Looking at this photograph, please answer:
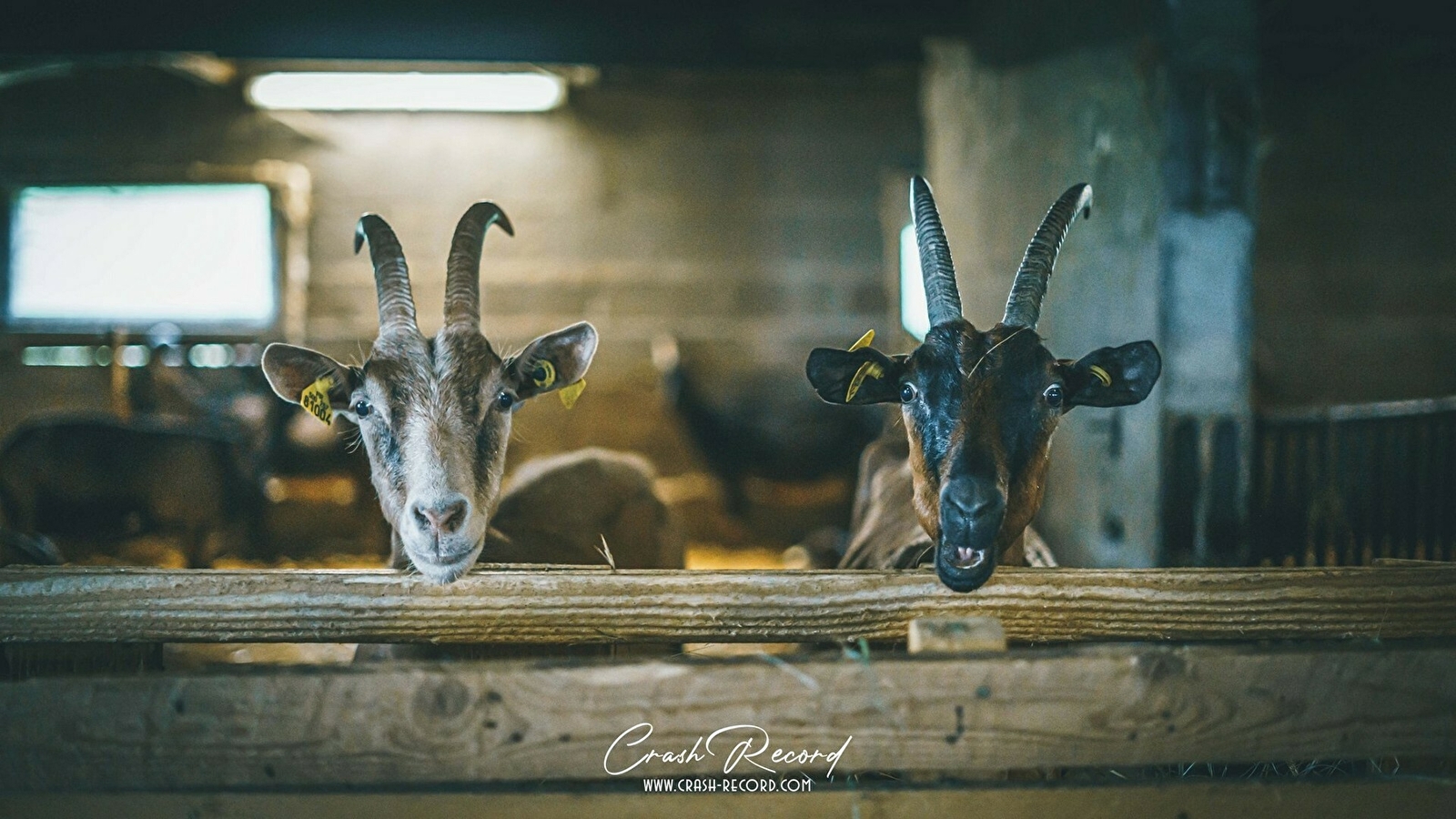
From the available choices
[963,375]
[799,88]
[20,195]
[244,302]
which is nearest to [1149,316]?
[963,375]

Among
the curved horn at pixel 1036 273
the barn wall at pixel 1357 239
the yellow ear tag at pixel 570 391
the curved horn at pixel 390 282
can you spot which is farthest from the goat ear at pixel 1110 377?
the barn wall at pixel 1357 239

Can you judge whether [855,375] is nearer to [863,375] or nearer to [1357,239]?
[863,375]

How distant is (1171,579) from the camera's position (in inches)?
82.7

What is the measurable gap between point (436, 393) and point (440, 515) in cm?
50

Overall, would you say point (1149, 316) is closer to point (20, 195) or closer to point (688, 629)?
A: point (688, 629)

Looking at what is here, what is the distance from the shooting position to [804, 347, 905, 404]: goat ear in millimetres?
2830

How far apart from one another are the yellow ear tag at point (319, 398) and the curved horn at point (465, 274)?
1.48 ft

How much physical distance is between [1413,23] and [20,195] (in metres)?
13.7

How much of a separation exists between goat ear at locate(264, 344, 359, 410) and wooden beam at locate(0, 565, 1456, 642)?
102 centimetres

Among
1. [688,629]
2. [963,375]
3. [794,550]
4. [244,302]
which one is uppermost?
[244,302]

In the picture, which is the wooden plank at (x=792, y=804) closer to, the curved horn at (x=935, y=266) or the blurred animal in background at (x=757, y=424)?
the curved horn at (x=935, y=266)

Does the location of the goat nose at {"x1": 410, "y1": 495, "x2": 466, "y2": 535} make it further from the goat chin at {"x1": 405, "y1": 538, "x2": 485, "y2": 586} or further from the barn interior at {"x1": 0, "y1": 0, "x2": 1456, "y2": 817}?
the barn interior at {"x1": 0, "y1": 0, "x2": 1456, "y2": 817}

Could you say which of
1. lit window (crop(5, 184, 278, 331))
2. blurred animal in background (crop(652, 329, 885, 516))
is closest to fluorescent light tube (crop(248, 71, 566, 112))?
lit window (crop(5, 184, 278, 331))

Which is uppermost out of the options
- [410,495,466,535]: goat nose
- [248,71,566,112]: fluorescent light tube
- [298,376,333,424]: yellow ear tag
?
[248,71,566,112]: fluorescent light tube
